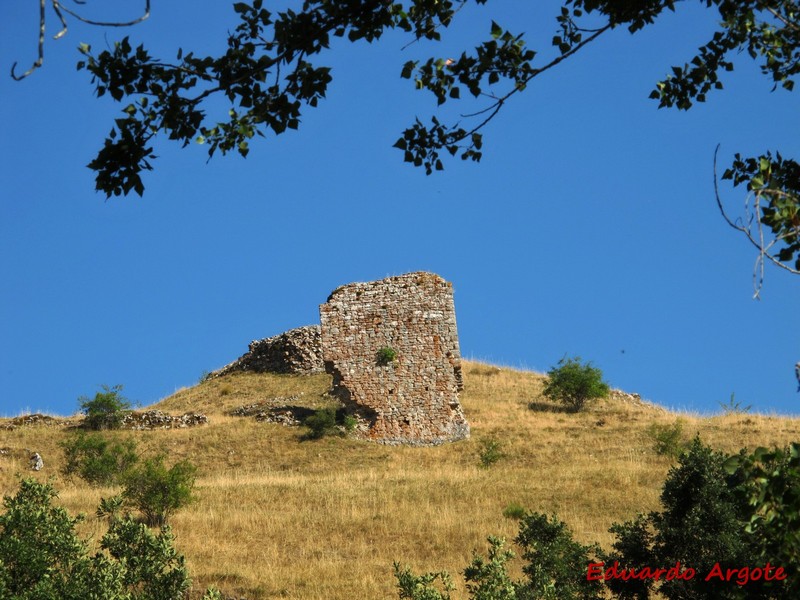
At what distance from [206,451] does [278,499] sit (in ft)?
25.8

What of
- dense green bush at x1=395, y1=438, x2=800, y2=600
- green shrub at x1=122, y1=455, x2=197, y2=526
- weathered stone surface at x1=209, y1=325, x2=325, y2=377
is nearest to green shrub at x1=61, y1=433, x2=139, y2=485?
green shrub at x1=122, y1=455, x2=197, y2=526

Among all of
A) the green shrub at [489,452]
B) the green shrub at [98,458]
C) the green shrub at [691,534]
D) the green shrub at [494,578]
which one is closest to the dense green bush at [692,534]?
the green shrub at [691,534]

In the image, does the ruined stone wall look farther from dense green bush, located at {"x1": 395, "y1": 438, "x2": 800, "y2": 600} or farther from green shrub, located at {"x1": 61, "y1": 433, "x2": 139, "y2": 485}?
dense green bush, located at {"x1": 395, "y1": 438, "x2": 800, "y2": 600}

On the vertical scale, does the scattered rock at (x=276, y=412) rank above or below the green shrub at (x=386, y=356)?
below

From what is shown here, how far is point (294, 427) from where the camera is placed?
30125 millimetres

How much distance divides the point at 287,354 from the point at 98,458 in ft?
49.6

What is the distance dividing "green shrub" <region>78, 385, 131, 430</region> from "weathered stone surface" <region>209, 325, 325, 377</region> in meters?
9.42

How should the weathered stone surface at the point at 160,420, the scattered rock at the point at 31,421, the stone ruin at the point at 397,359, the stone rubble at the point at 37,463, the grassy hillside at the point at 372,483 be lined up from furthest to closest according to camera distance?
the scattered rock at the point at 31,421
the weathered stone surface at the point at 160,420
the stone ruin at the point at 397,359
the stone rubble at the point at 37,463
the grassy hillside at the point at 372,483

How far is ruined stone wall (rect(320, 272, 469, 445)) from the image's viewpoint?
29953 mm

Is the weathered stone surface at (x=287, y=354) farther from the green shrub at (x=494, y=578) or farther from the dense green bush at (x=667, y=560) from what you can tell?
the green shrub at (x=494, y=578)

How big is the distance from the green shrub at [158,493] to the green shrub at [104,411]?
1133 cm

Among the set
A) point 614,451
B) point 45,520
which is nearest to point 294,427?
point 614,451

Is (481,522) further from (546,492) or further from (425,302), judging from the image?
(425,302)

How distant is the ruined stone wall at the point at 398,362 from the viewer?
30.0 m
